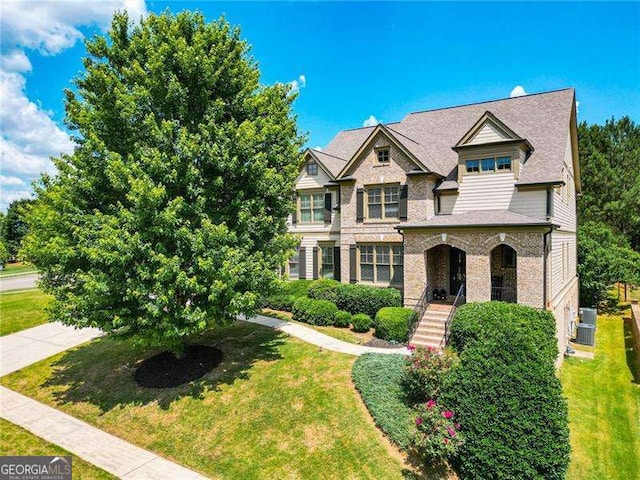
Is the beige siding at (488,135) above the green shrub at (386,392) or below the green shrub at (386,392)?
above

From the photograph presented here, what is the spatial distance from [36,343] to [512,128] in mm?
27845

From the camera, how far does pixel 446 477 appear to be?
29.5 feet

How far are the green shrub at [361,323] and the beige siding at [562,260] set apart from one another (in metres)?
8.58

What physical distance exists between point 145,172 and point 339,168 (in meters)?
14.2

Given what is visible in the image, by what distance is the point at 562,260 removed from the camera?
795 inches

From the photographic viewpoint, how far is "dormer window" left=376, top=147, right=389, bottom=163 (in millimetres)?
20562

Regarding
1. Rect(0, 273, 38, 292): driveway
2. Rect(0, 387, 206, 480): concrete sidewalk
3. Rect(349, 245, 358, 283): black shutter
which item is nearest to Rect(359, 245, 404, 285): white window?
Rect(349, 245, 358, 283): black shutter

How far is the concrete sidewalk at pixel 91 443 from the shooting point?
9453mm

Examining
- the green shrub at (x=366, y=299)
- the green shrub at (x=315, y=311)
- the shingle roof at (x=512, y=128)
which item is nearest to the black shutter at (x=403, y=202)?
the shingle roof at (x=512, y=128)

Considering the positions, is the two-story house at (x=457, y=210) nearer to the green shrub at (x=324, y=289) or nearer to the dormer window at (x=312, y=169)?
the dormer window at (x=312, y=169)

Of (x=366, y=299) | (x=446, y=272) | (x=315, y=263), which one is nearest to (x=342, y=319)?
(x=366, y=299)

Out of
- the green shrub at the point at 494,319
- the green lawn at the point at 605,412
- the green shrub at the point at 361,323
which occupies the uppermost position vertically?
the green shrub at the point at 494,319

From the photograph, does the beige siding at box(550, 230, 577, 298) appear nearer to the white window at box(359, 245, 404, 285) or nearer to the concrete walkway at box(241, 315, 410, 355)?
the white window at box(359, 245, 404, 285)

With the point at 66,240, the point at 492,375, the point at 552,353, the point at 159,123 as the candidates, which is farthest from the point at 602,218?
the point at 66,240
